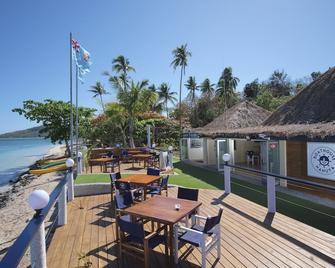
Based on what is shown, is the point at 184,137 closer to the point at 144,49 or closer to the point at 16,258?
the point at 144,49

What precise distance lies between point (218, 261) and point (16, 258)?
108 inches

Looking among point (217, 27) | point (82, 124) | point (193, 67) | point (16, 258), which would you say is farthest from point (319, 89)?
point (193, 67)

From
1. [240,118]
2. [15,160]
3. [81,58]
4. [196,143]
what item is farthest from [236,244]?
[15,160]

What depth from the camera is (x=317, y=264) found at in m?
3.59

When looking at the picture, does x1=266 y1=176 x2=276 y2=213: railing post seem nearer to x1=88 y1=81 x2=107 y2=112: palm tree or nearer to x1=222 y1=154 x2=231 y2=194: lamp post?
x1=222 y1=154 x2=231 y2=194: lamp post

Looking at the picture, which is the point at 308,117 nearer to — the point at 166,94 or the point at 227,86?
the point at 227,86

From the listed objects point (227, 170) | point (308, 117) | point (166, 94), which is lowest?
point (227, 170)

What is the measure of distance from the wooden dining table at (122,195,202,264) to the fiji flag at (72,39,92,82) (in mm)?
8937

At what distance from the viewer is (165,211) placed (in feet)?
13.0

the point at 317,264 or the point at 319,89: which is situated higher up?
the point at 319,89

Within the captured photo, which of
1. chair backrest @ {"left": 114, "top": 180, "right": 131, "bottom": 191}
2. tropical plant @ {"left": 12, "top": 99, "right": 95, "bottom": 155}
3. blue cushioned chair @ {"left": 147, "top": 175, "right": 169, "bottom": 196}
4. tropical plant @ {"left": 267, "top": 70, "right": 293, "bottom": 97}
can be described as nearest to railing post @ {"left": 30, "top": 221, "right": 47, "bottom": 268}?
chair backrest @ {"left": 114, "top": 180, "right": 131, "bottom": 191}

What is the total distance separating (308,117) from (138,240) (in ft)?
34.3

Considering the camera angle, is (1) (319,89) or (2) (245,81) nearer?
(1) (319,89)

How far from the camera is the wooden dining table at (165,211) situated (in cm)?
364
